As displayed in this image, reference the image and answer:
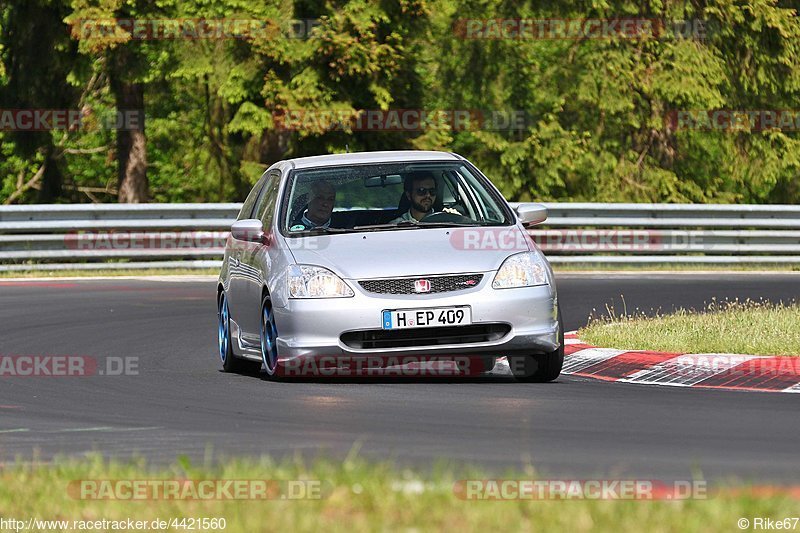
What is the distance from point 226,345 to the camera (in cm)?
1245

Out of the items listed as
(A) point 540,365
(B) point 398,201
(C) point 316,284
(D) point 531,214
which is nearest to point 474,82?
(B) point 398,201

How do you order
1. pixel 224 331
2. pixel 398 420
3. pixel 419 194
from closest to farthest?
pixel 398 420, pixel 419 194, pixel 224 331

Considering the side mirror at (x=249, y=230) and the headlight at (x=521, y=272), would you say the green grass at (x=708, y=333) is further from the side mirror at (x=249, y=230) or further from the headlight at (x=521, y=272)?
the side mirror at (x=249, y=230)

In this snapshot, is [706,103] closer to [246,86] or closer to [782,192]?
[782,192]

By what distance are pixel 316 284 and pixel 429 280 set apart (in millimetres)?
742

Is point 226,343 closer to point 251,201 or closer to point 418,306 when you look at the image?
point 251,201

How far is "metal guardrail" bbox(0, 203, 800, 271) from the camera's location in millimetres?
23344

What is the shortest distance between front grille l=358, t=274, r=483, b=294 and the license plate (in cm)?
13

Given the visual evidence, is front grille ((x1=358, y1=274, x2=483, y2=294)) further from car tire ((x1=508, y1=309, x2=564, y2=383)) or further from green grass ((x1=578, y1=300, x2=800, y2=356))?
green grass ((x1=578, y1=300, x2=800, y2=356))

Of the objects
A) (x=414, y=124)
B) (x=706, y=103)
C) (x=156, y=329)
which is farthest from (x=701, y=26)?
(x=156, y=329)

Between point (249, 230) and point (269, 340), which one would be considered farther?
point (249, 230)

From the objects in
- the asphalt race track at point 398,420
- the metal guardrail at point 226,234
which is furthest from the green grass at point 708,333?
the metal guardrail at point 226,234

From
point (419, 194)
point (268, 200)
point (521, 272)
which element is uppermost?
point (419, 194)

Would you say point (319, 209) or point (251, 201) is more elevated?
point (319, 209)
